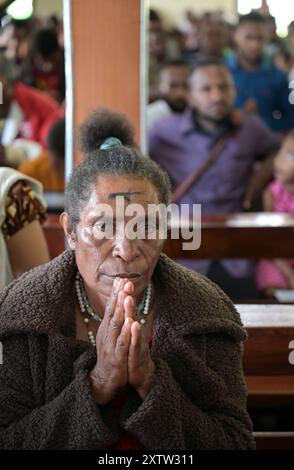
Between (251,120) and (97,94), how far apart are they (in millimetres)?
1617

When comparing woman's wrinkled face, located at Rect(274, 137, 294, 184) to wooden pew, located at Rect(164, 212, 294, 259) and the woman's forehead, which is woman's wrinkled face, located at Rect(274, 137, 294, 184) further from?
the woman's forehead

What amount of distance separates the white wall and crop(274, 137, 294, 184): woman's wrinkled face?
499cm

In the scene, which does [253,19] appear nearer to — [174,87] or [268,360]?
[174,87]

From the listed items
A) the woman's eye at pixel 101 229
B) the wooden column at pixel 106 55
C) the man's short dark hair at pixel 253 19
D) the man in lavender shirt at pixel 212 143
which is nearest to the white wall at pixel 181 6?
the man's short dark hair at pixel 253 19

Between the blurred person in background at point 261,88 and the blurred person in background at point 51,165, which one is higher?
the blurred person in background at point 261,88

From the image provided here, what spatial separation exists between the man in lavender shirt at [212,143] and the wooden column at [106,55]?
1255mm

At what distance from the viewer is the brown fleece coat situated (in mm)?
1430

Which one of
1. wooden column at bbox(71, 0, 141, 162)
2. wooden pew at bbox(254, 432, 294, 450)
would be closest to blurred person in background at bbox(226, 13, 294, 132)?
wooden column at bbox(71, 0, 141, 162)

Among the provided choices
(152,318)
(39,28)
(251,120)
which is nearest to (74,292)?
(152,318)

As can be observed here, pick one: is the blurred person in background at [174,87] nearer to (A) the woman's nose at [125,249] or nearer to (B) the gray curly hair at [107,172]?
(B) the gray curly hair at [107,172]

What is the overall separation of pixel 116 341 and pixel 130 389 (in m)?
0.14

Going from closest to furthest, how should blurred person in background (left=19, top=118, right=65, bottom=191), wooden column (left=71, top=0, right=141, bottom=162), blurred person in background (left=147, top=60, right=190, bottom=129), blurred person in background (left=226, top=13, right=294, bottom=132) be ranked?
wooden column (left=71, top=0, right=141, bottom=162), blurred person in background (left=19, top=118, right=65, bottom=191), blurred person in background (left=147, top=60, right=190, bottom=129), blurred person in background (left=226, top=13, right=294, bottom=132)

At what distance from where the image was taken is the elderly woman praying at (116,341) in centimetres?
142
